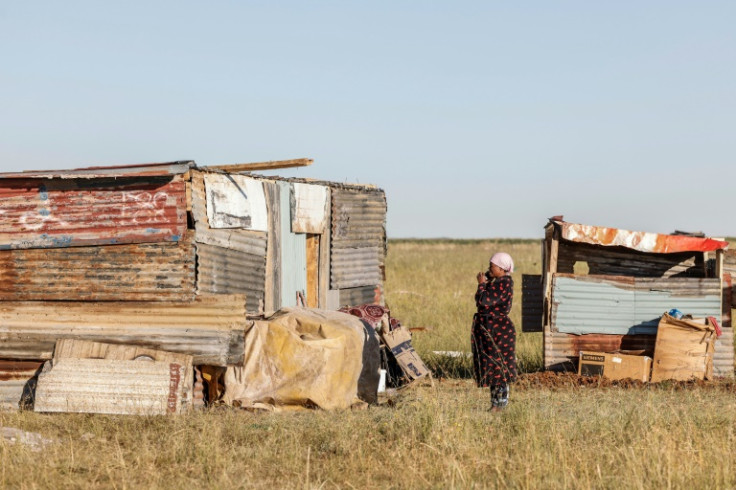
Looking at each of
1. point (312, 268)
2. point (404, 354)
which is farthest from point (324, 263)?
point (404, 354)

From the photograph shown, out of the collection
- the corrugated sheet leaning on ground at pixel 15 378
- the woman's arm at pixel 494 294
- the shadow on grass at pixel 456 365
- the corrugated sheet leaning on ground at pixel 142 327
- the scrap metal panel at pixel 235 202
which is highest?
the scrap metal panel at pixel 235 202

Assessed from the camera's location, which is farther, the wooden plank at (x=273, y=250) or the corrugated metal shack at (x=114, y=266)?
the wooden plank at (x=273, y=250)

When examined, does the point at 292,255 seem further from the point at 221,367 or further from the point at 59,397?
the point at 59,397

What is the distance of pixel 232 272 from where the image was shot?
11.3 meters

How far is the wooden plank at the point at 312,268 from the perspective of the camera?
1361cm

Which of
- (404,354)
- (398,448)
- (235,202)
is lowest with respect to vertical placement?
(398,448)

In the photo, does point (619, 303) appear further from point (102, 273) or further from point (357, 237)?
point (102, 273)

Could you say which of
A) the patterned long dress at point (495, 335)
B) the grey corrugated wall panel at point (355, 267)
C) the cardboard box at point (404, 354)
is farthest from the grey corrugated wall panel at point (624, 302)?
the patterned long dress at point (495, 335)

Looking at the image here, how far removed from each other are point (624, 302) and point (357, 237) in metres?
3.92

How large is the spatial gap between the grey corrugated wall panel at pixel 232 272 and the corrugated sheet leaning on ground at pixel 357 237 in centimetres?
191

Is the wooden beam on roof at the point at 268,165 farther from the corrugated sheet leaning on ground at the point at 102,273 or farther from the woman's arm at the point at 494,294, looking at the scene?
the woman's arm at the point at 494,294

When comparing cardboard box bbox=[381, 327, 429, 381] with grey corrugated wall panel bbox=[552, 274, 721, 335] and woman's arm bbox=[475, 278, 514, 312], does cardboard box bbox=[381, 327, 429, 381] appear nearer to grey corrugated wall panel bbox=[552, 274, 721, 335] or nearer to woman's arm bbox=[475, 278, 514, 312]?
grey corrugated wall panel bbox=[552, 274, 721, 335]

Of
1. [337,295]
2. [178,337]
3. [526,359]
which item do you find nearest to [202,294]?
[178,337]

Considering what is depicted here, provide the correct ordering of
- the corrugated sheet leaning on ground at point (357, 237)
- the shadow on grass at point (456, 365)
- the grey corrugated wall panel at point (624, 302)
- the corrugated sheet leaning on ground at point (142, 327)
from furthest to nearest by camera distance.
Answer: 1. the corrugated sheet leaning on ground at point (357, 237)
2. the shadow on grass at point (456, 365)
3. the grey corrugated wall panel at point (624, 302)
4. the corrugated sheet leaning on ground at point (142, 327)
